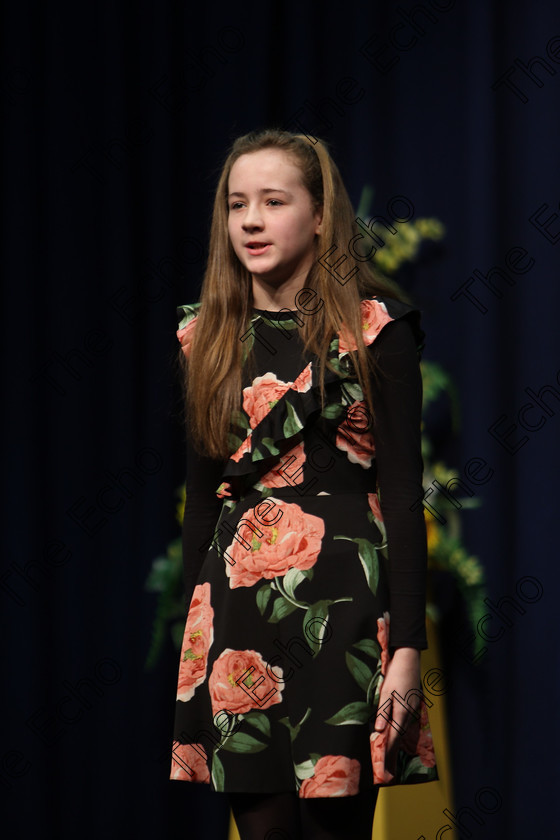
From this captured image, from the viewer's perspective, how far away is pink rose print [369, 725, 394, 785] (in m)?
1.19

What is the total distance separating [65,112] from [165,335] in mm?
516

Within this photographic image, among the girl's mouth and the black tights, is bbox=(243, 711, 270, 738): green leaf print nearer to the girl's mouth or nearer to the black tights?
the black tights

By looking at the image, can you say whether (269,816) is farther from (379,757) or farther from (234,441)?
(234,441)

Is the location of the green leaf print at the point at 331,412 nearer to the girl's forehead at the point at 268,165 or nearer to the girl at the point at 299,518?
the girl at the point at 299,518

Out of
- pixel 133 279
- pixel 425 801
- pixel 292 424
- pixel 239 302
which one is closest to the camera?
pixel 292 424

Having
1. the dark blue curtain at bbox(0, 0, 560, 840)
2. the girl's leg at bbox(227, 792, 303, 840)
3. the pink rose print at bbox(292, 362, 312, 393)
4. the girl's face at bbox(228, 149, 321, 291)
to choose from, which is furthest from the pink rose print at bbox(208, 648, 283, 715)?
the dark blue curtain at bbox(0, 0, 560, 840)

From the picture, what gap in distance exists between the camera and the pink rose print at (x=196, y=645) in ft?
4.29

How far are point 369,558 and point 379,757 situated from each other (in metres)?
0.22

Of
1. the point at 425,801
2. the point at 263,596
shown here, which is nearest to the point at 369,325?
the point at 263,596

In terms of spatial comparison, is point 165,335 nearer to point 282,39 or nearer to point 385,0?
point 282,39

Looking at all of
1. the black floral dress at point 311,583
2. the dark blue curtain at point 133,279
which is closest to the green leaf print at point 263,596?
the black floral dress at point 311,583

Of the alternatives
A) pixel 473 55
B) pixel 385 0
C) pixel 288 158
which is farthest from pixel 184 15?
pixel 288 158

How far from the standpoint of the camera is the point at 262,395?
1.34 meters

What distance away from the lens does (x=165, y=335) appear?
88.5 inches
